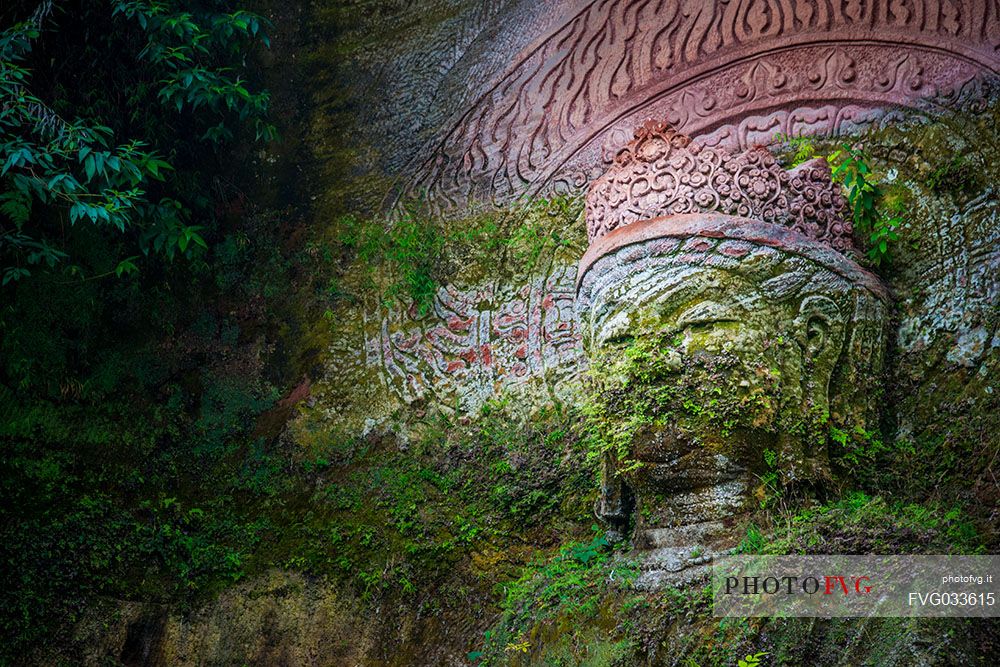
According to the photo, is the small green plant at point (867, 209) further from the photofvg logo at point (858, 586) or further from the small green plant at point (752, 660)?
the small green plant at point (752, 660)

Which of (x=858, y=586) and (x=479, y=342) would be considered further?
(x=479, y=342)

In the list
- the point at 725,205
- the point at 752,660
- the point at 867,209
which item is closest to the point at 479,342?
the point at 725,205

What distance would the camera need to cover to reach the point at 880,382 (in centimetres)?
394

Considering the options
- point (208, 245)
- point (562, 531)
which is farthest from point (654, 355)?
point (208, 245)

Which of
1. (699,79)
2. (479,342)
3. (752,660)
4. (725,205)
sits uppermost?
(699,79)

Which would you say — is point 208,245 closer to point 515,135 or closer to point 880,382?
point 515,135

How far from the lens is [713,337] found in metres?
3.79

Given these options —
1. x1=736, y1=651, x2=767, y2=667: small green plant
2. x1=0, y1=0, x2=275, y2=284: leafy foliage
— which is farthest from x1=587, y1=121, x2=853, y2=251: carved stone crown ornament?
x1=0, y1=0, x2=275, y2=284: leafy foliage

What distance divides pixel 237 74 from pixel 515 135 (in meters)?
1.92

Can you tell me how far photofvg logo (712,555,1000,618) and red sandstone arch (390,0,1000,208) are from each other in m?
2.23

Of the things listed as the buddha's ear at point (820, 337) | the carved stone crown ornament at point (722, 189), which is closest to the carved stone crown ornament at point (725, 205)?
the carved stone crown ornament at point (722, 189)

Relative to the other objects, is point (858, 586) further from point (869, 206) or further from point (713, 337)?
point (869, 206)

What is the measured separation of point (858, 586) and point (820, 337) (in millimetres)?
1134

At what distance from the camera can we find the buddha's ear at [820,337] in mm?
3811
